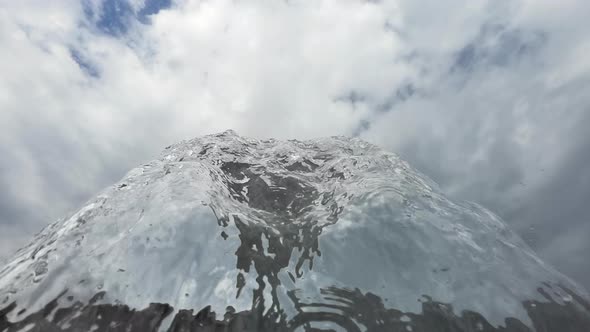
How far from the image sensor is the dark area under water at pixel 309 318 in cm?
573

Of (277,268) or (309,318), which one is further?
(277,268)

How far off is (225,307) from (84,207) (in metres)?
5.87

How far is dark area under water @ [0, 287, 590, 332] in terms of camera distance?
5730mm

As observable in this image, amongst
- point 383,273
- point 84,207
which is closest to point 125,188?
point 84,207

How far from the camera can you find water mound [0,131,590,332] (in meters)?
6.15

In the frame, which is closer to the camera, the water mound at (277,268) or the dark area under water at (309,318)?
the dark area under water at (309,318)

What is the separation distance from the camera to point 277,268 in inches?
296

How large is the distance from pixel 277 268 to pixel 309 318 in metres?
1.50

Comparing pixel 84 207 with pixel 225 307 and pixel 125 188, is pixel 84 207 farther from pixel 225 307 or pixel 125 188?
pixel 225 307

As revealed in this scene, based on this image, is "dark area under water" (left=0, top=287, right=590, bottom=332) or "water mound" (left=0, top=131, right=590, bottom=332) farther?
"water mound" (left=0, top=131, right=590, bottom=332)

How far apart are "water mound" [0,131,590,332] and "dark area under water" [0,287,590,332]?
0.9 inches

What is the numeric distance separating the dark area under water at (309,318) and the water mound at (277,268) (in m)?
0.02

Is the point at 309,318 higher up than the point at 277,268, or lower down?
lower down

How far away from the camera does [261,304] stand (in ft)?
21.4
